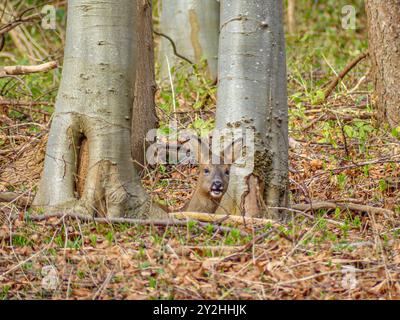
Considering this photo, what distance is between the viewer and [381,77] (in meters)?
9.82

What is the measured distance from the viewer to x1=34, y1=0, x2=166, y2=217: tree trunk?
6.76 meters

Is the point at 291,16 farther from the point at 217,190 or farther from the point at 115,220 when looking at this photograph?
the point at 115,220

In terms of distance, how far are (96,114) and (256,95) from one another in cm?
134

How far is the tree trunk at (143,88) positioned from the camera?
29.1 feet

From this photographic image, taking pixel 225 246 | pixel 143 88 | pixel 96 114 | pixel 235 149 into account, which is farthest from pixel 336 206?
pixel 143 88

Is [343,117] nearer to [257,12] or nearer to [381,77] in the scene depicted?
[381,77]

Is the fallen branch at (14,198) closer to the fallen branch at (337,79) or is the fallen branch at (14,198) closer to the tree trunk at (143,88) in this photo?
the tree trunk at (143,88)

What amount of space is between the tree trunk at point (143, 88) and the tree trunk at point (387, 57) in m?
2.69

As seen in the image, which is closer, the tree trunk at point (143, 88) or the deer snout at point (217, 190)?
the deer snout at point (217, 190)

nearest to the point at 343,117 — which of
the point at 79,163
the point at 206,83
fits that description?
the point at 206,83

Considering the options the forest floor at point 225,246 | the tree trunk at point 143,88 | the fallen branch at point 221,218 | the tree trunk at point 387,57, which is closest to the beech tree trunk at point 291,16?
the tree trunk at point 387,57

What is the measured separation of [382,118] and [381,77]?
47cm

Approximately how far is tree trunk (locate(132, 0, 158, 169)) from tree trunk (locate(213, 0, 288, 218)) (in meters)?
1.82
